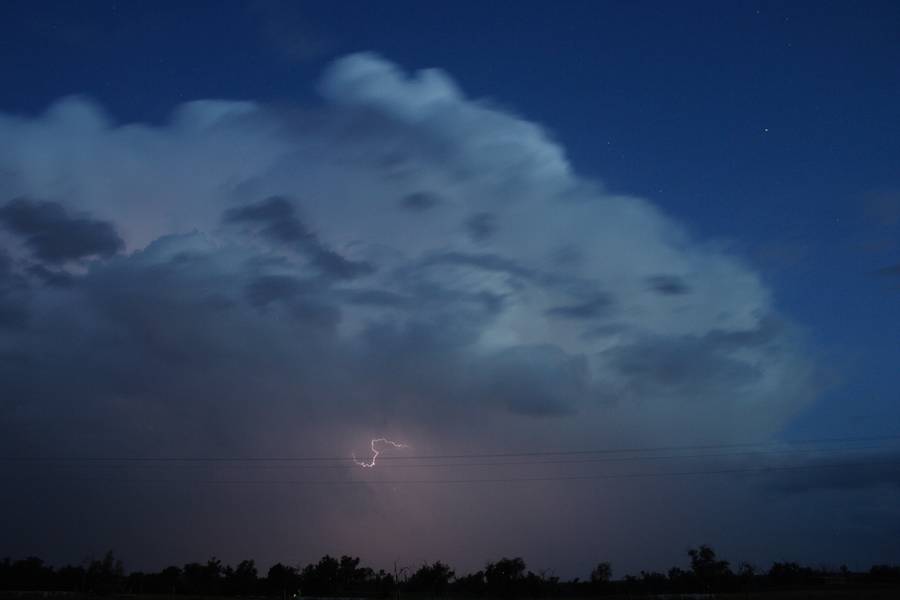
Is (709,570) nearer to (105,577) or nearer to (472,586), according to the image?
(472,586)

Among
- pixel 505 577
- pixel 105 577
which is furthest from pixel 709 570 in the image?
pixel 105 577

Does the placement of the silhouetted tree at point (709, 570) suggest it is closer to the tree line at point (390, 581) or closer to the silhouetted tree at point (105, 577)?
the tree line at point (390, 581)

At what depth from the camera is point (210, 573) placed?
6594 inches

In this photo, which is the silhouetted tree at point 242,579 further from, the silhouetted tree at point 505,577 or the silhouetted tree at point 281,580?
the silhouetted tree at point 505,577

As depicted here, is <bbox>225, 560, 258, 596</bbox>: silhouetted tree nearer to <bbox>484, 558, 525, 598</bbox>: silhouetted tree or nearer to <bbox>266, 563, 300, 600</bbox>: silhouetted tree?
<bbox>266, 563, 300, 600</bbox>: silhouetted tree

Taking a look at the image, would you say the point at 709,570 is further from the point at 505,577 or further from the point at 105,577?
the point at 105,577

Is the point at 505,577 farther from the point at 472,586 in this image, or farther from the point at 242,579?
the point at 242,579

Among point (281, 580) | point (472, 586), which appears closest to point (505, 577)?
point (472, 586)

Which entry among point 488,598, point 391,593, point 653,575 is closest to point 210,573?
point 391,593

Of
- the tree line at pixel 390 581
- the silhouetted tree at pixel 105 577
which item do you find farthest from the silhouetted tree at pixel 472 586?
the silhouetted tree at pixel 105 577

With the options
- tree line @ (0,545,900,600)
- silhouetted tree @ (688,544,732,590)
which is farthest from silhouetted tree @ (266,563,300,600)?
silhouetted tree @ (688,544,732,590)

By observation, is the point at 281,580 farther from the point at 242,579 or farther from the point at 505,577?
the point at 505,577

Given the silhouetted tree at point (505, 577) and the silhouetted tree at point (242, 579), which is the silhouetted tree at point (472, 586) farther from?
the silhouetted tree at point (242, 579)

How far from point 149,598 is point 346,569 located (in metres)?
55.8
